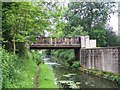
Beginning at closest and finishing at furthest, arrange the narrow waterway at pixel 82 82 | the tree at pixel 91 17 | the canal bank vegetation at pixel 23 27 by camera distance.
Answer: the canal bank vegetation at pixel 23 27 → the narrow waterway at pixel 82 82 → the tree at pixel 91 17

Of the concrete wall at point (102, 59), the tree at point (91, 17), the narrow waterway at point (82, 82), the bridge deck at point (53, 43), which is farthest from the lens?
the tree at point (91, 17)

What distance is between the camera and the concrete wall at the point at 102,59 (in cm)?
1399

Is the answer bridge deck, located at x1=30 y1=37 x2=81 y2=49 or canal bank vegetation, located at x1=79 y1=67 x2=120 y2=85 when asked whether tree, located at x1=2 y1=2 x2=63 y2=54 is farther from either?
bridge deck, located at x1=30 y1=37 x2=81 y2=49

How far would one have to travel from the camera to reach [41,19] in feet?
34.9

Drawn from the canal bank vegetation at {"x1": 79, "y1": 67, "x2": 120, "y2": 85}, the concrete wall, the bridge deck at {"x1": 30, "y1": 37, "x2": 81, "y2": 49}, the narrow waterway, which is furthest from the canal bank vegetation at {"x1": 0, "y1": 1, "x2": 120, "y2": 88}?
the bridge deck at {"x1": 30, "y1": 37, "x2": 81, "y2": 49}

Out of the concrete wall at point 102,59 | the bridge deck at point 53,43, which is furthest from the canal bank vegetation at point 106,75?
the bridge deck at point 53,43

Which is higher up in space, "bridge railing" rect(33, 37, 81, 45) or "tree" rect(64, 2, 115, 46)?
"tree" rect(64, 2, 115, 46)

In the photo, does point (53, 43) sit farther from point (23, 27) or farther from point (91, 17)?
point (23, 27)

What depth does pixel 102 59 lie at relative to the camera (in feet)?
52.9

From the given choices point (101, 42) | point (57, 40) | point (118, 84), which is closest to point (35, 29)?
point (118, 84)

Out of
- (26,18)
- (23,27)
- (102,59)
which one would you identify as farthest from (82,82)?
(26,18)

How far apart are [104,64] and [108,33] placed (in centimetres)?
1097

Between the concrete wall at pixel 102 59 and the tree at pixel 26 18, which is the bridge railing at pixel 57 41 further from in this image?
the tree at pixel 26 18

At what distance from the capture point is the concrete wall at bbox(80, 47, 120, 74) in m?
14.0
